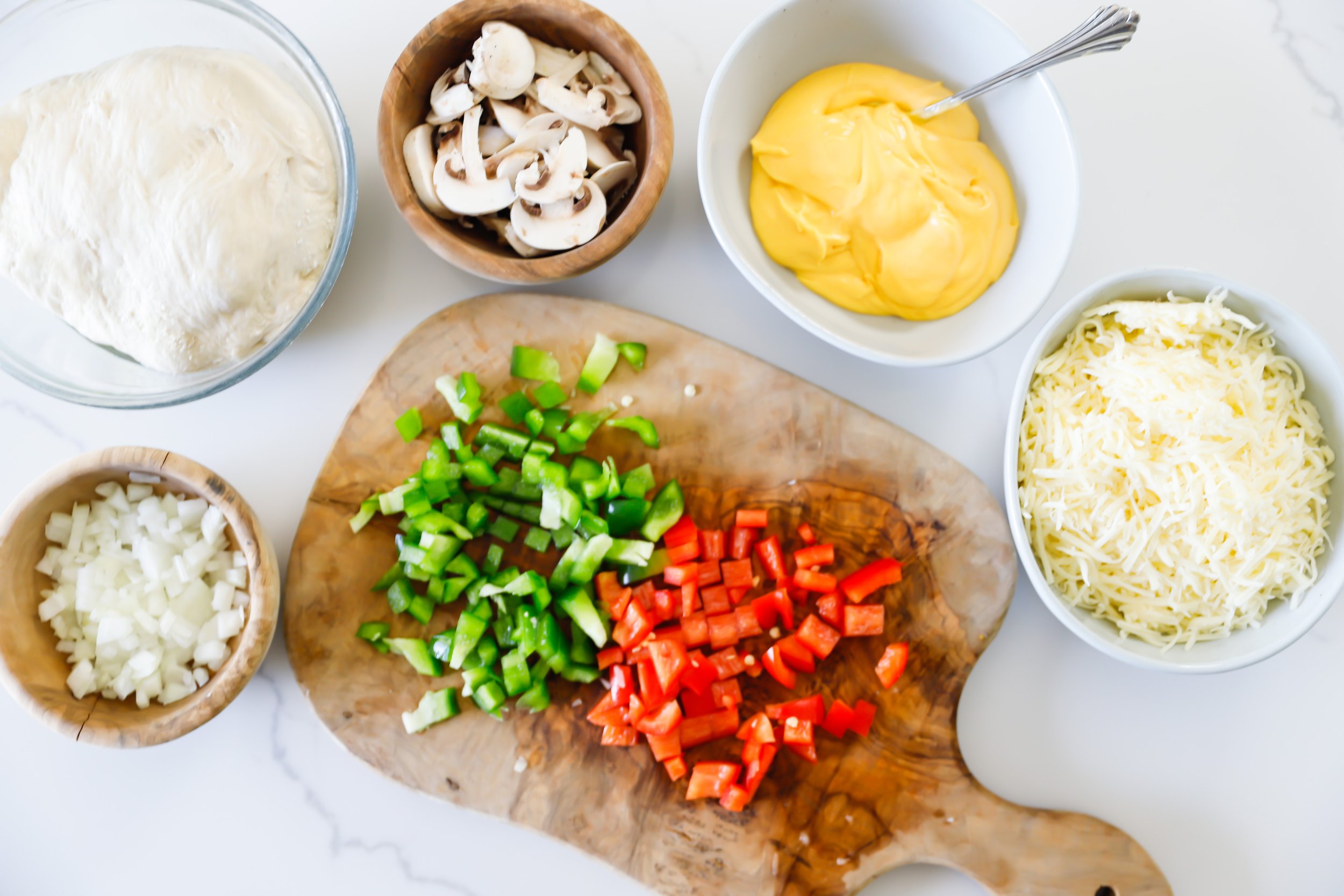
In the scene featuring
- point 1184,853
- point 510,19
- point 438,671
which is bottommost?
point 1184,853

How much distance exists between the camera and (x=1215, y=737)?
1947 mm

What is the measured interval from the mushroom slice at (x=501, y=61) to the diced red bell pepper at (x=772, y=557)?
1087mm

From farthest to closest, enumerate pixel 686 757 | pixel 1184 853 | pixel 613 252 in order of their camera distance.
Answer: pixel 1184 853
pixel 686 757
pixel 613 252

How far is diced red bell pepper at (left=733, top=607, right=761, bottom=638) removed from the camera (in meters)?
1.79

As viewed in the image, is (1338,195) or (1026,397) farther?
(1338,195)

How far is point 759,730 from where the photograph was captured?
5.66 feet

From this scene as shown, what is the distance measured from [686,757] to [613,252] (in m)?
1.08

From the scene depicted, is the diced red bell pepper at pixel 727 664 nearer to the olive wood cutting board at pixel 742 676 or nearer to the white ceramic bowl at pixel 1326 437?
the olive wood cutting board at pixel 742 676

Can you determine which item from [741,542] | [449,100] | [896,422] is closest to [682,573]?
[741,542]

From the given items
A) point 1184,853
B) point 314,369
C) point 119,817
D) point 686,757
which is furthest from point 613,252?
point 1184,853

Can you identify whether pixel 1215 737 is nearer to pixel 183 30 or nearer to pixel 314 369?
pixel 314 369

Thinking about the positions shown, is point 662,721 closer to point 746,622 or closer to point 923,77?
point 746,622

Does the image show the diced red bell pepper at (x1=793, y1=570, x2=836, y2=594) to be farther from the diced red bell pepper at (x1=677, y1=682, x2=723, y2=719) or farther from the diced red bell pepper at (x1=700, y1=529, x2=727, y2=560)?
the diced red bell pepper at (x1=677, y1=682, x2=723, y2=719)

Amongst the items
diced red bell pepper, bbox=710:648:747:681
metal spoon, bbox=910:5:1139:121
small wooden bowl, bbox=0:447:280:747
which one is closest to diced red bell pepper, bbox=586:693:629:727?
diced red bell pepper, bbox=710:648:747:681
